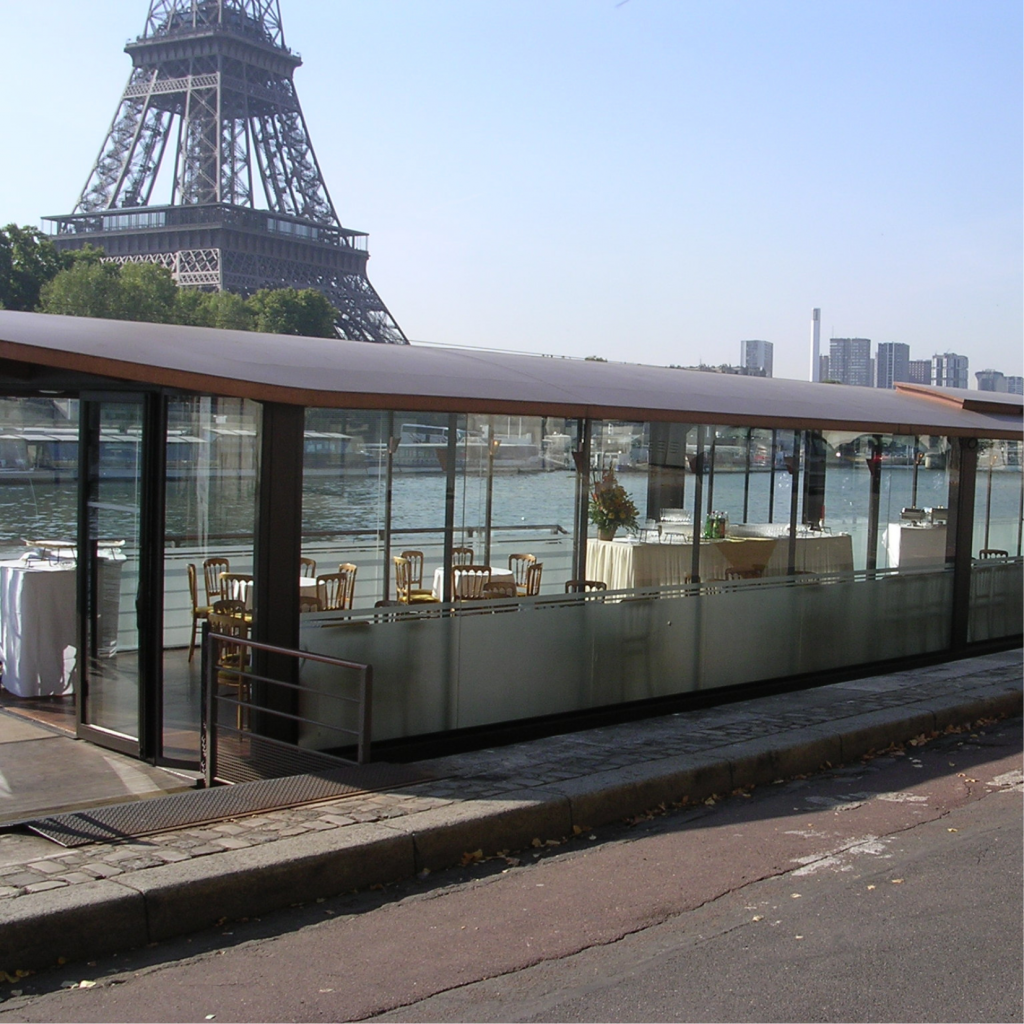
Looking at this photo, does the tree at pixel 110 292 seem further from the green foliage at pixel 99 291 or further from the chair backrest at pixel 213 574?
the chair backrest at pixel 213 574

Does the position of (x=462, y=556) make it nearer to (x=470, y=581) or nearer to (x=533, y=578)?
(x=470, y=581)

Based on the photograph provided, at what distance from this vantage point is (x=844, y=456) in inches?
409

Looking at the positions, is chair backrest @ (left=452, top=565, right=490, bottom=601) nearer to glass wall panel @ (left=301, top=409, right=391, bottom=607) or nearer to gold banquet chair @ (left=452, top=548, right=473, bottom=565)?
gold banquet chair @ (left=452, top=548, right=473, bottom=565)

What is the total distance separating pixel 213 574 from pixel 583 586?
2.66m

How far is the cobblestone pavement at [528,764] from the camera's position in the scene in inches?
203

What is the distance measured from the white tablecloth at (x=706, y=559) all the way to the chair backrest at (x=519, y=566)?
554mm

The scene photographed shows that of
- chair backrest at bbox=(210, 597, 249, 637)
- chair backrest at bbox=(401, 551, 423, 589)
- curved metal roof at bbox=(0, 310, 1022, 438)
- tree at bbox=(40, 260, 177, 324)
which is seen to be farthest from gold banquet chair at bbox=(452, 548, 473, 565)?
tree at bbox=(40, 260, 177, 324)

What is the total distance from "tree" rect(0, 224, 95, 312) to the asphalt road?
7151 centimetres

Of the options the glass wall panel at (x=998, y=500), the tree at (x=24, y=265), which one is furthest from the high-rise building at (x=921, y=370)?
the tree at (x=24, y=265)

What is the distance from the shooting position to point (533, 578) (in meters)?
8.26

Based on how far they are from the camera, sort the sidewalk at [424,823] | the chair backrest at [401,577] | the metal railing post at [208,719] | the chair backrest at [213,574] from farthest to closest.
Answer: the chair backrest at [401,577], the chair backrest at [213,574], the metal railing post at [208,719], the sidewalk at [424,823]

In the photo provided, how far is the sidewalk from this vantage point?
4.70 m

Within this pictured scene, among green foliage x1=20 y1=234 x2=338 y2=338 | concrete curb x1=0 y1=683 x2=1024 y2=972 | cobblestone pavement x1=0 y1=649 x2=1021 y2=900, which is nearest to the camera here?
concrete curb x1=0 y1=683 x2=1024 y2=972

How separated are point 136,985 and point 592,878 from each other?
7.13 ft
